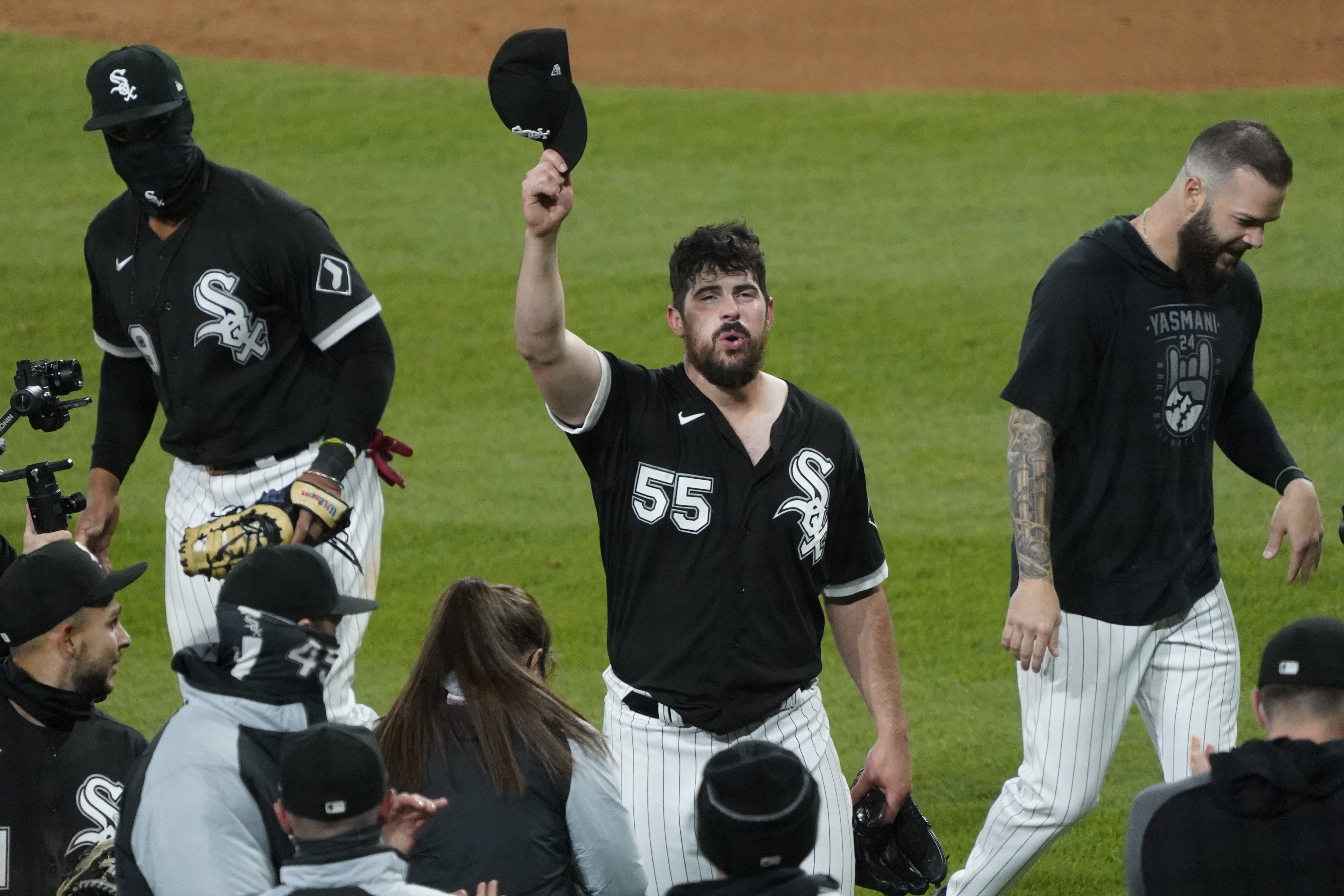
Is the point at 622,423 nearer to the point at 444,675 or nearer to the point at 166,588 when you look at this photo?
the point at 444,675

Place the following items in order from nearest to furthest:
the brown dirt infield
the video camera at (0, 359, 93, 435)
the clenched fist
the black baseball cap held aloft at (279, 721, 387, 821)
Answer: the black baseball cap held aloft at (279, 721, 387, 821)
the clenched fist
the video camera at (0, 359, 93, 435)
the brown dirt infield

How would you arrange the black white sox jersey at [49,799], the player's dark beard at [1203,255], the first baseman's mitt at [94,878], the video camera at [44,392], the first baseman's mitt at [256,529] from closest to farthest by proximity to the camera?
1. the first baseman's mitt at [94,878]
2. the black white sox jersey at [49,799]
3. the first baseman's mitt at [256,529]
4. the player's dark beard at [1203,255]
5. the video camera at [44,392]

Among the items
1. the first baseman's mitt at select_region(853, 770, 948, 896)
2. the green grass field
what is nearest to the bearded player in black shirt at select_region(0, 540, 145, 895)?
the first baseman's mitt at select_region(853, 770, 948, 896)

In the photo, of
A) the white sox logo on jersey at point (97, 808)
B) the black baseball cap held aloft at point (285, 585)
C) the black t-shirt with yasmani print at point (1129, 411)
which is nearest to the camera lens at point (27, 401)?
the white sox logo on jersey at point (97, 808)

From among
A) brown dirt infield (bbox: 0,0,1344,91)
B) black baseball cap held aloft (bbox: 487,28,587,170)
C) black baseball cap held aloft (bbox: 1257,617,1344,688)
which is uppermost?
brown dirt infield (bbox: 0,0,1344,91)

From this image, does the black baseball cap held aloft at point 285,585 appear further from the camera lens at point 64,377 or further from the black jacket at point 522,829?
the camera lens at point 64,377

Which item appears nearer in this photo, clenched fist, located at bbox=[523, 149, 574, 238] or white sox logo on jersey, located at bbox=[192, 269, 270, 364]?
clenched fist, located at bbox=[523, 149, 574, 238]

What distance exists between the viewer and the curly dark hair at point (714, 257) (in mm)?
4004

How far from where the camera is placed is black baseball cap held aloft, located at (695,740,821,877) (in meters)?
2.73

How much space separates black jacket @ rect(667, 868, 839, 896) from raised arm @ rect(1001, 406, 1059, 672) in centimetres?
165

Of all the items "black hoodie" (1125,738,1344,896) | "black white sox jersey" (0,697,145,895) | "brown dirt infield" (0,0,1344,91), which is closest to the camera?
"black hoodie" (1125,738,1344,896)

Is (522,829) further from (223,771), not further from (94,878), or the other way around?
(94,878)

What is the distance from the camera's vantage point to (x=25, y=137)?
18.1 meters

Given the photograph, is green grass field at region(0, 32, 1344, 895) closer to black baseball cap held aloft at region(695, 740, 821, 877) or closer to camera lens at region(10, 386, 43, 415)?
camera lens at region(10, 386, 43, 415)
